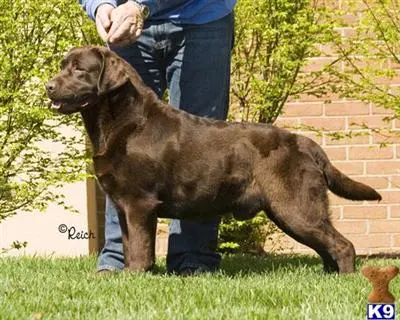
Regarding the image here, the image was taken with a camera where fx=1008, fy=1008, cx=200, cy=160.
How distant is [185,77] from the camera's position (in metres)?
5.45

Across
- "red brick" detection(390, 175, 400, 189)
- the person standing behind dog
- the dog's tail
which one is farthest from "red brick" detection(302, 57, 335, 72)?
the dog's tail

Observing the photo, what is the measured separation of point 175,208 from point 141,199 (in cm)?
22

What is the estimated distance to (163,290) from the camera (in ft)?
14.4

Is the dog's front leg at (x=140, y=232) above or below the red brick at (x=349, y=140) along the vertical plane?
below

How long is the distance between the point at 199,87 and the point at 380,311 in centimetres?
281

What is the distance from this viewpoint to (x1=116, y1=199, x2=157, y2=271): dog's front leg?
5.00 metres

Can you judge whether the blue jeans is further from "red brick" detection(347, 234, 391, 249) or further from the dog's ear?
"red brick" detection(347, 234, 391, 249)

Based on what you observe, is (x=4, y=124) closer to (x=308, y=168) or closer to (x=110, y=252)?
(x=110, y=252)

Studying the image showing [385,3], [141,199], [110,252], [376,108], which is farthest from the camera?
[376,108]

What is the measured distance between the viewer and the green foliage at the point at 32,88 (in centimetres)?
694

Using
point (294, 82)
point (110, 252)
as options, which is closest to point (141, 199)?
point (110, 252)

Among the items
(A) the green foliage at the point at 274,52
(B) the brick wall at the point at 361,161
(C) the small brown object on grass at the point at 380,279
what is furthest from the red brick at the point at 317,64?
(C) the small brown object on grass at the point at 380,279

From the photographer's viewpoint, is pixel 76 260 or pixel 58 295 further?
pixel 76 260

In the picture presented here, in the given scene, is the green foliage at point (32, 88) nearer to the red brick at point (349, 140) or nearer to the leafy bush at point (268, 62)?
the leafy bush at point (268, 62)
